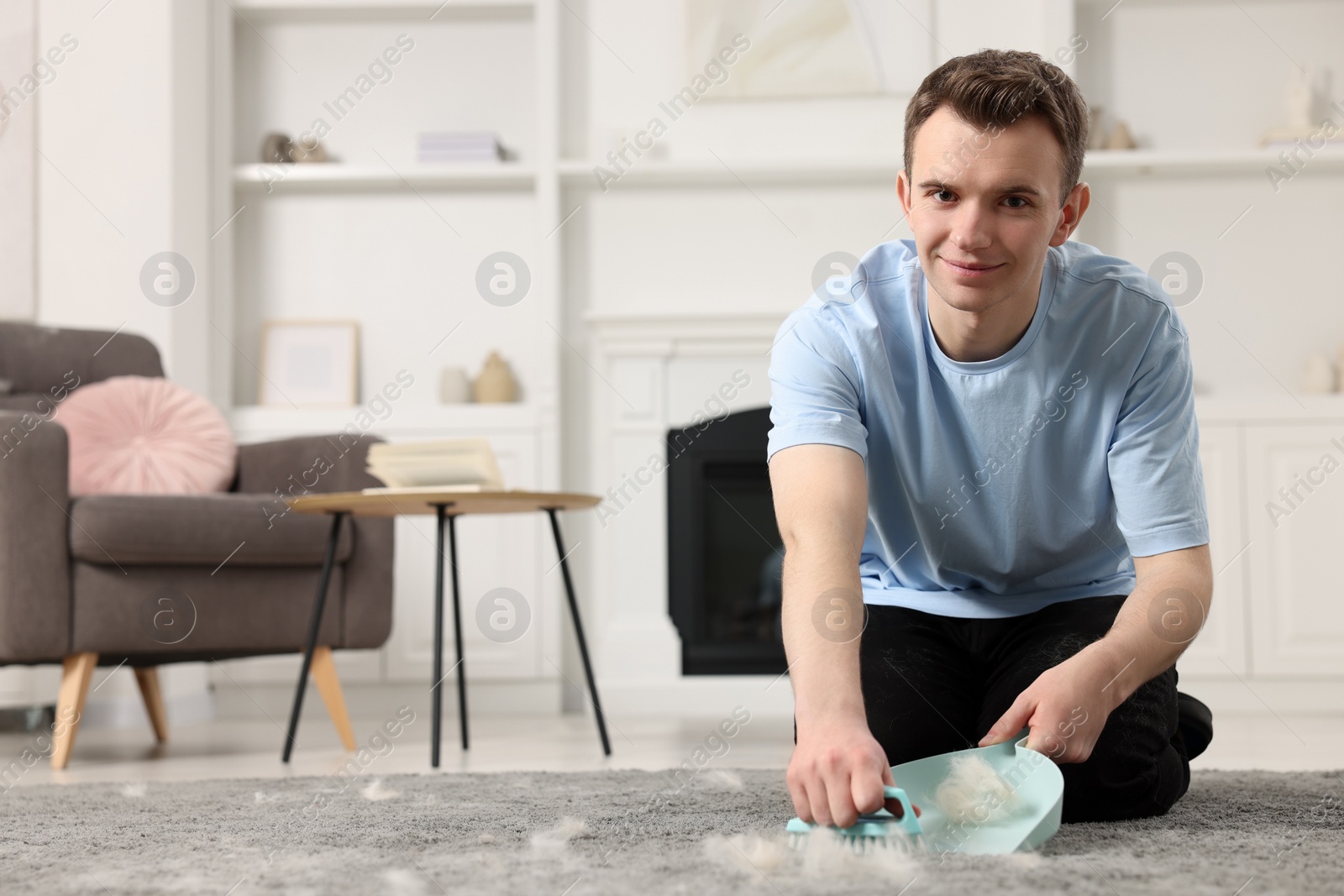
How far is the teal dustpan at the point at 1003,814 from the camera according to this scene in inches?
35.9

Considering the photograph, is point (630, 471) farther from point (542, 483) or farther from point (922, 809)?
point (922, 809)

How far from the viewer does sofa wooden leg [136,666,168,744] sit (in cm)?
255

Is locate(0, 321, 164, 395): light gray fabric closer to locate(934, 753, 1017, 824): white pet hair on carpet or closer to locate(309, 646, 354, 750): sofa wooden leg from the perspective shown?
locate(309, 646, 354, 750): sofa wooden leg

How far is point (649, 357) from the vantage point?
133 inches

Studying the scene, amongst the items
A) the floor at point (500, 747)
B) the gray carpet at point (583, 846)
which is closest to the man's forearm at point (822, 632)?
the gray carpet at point (583, 846)

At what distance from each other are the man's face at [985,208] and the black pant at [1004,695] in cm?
37

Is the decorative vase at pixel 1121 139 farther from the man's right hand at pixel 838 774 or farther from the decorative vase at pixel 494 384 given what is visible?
the man's right hand at pixel 838 774

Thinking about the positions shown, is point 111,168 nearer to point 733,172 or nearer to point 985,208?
point 733,172

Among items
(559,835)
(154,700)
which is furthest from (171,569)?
(559,835)

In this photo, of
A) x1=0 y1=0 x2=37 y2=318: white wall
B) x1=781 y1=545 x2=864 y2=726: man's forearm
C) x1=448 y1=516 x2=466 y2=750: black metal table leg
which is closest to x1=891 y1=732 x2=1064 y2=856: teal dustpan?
x1=781 y1=545 x2=864 y2=726: man's forearm

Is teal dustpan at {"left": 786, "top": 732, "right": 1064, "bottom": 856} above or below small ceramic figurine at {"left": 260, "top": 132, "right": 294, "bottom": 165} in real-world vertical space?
below

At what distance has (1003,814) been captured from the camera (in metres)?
A: 0.94

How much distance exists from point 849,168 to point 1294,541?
1.59 m

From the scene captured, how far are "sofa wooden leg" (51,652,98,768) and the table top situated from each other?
0.45m
